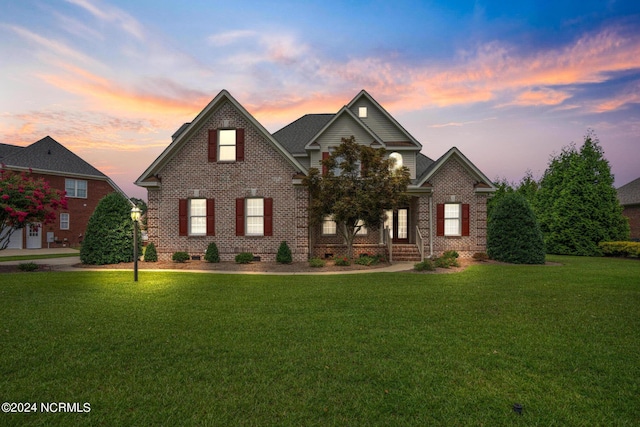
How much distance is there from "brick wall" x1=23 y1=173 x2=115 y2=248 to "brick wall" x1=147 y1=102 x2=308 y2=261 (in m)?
17.3

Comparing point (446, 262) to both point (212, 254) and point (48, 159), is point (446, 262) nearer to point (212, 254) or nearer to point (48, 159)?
point (212, 254)

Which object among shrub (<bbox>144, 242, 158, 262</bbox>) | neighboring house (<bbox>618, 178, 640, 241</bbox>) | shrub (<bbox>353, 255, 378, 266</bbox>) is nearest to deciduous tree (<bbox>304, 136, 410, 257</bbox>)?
shrub (<bbox>353, 255, 378, 266</bbox>)

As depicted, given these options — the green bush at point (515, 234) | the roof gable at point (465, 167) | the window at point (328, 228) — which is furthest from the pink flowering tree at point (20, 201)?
the green bush at point (515, 234)

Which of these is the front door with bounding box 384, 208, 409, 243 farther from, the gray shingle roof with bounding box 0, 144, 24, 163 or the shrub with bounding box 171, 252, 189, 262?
the gray shingle roof with bounding box 0, 144, 24, 163

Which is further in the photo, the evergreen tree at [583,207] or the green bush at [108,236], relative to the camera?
the evergreen tree at [583,207]

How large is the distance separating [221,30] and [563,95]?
18752 millimetres

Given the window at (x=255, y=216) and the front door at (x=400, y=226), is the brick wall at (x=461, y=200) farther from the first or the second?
the window at (x=255, y=216)

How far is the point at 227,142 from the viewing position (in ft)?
57.5

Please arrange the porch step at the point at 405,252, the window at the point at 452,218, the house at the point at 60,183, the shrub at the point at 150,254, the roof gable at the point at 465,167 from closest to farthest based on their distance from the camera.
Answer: the shrub at the point at 150,254, the porch step at the point at 405,252, the roof gable at the point at 465,167, the window at the point at 452,218, the house at the point at 60,183

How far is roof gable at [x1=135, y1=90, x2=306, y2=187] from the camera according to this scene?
16.9m

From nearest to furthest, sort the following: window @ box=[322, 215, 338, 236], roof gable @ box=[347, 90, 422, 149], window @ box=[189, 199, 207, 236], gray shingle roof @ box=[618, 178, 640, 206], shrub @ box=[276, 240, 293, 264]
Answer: shrub @ box=[276, 240, 293, 264]
window @ box=[189, 199, 207, 236]
window @ box=[322, 215, 338, 236]
roof gable @ box=[347, 90, 422, 149]
gray shingle roof @ box=[618, 178, 640, 206]

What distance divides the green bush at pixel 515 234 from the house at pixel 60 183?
3487 centimetres

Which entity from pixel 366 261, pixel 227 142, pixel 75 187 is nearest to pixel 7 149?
pixel 75 187

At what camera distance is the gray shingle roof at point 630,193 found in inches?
1272
